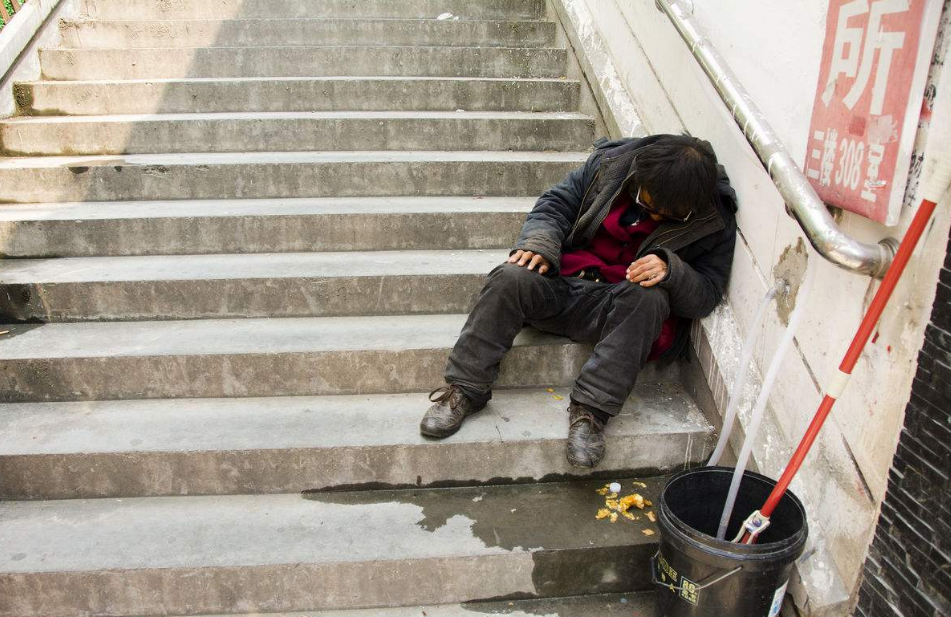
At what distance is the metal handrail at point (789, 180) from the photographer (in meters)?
1.68

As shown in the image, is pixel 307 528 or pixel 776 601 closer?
pixel 776 601

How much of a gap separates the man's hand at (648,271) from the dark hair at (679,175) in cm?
19

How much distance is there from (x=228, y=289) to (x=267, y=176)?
87 cm

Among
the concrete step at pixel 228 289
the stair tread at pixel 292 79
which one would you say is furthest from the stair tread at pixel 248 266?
the stair tread at pixel 292 79

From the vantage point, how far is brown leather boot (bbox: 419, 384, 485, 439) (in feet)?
8.08

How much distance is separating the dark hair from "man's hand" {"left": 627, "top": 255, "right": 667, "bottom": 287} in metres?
0.19

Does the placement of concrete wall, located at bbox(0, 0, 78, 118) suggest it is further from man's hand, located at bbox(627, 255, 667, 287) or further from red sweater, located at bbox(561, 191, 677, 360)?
man's hand, located at bbox(627, 255, 667, 287)

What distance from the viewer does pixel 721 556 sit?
1.78 meters

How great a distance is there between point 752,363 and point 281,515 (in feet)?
5.88

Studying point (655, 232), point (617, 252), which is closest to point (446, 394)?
point (617, 252)

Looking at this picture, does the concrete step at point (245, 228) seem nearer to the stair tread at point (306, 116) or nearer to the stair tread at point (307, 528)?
the stair tread at point (306, 116)

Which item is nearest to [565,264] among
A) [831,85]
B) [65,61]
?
[831,85]

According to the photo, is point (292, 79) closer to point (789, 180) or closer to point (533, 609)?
point (789, 180)

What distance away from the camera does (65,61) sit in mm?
4215
